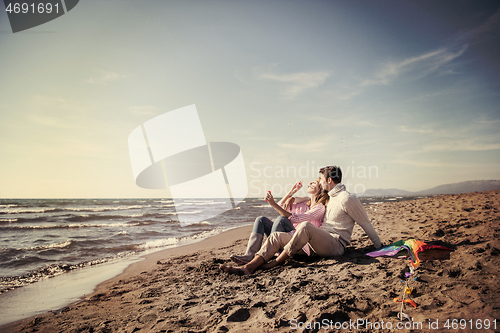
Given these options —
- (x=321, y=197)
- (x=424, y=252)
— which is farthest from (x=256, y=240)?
(x=424, y=252)

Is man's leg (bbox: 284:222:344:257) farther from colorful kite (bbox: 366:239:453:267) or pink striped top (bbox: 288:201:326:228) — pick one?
colorful kite (bbox: 366:239:453:267)

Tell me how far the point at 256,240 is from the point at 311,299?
5.35ft

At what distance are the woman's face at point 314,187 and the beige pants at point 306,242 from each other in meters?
0.72

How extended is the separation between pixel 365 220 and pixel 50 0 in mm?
9099

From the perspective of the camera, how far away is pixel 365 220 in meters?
3.41

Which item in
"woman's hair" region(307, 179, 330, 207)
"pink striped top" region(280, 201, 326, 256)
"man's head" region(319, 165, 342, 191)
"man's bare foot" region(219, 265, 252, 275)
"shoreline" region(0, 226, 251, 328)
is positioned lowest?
"shoreline" region(0, 226, 251, 328)

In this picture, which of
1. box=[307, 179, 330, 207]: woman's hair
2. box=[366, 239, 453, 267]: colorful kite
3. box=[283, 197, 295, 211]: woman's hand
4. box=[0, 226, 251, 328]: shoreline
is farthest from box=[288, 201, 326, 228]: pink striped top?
box=[0, 226, 251, 328]: shoreline

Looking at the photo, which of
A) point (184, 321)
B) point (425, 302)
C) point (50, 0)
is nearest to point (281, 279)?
point (184, 321)

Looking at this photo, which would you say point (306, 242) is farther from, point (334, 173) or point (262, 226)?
point (334, 173)

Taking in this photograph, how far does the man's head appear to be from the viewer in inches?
147

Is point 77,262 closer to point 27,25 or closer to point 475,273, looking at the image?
point 27,25

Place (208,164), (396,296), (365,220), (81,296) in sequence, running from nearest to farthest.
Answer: (396,296), (365,220), (81,296), (208,164)

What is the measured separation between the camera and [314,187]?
13.2 feet

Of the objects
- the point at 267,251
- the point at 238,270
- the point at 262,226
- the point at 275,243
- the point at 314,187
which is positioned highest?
the point at 314,187
